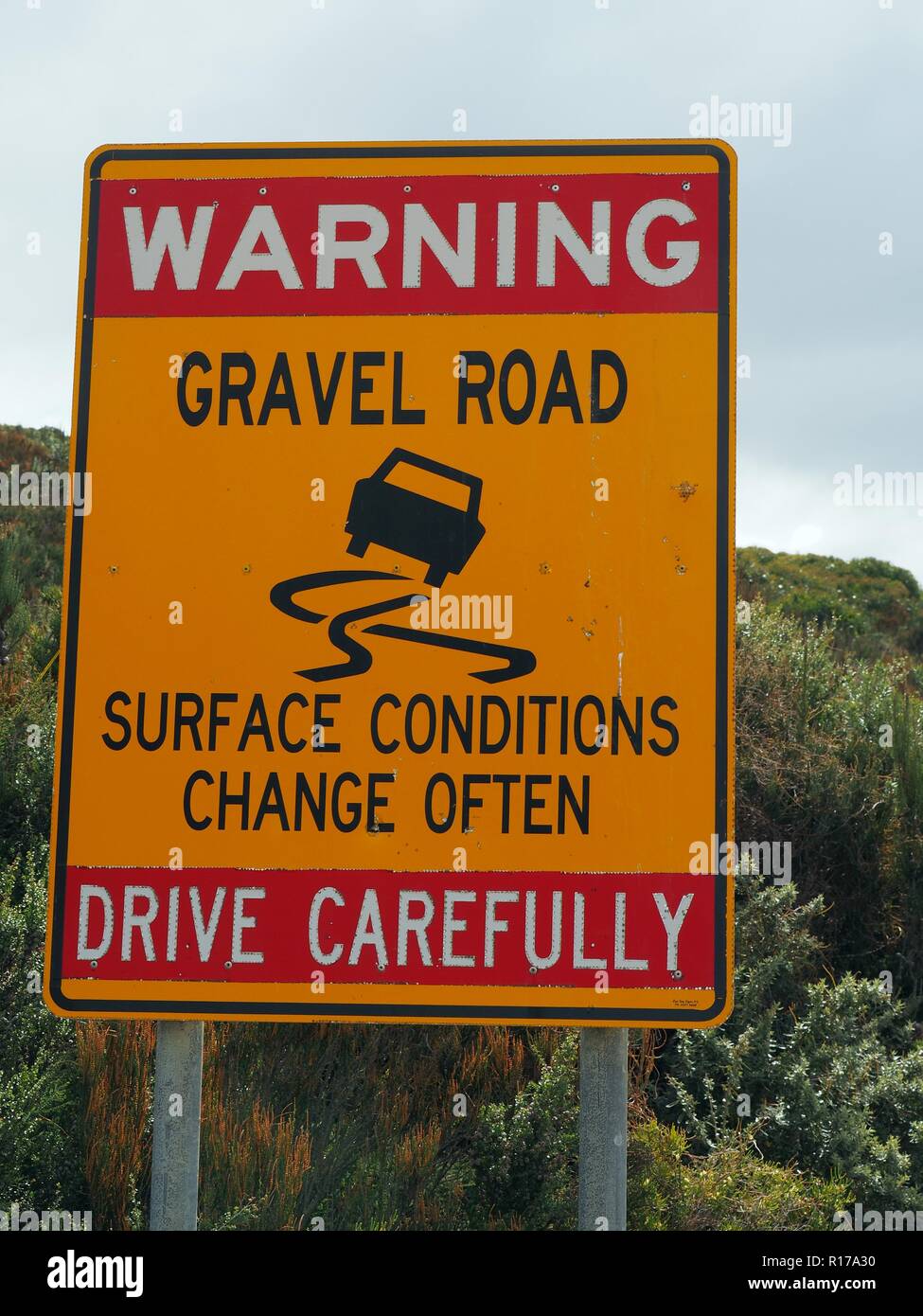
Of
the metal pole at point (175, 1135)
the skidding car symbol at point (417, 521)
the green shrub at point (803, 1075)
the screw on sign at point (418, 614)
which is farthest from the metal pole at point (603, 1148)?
the green shrub at point (803, 1075)

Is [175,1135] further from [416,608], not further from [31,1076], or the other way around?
[31,1076]

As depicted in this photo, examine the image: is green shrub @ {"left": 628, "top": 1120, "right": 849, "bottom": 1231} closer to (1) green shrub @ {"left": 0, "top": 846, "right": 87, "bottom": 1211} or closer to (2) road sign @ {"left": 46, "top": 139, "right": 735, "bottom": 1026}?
(1) green shrub @ {"left": 0, "top": 846, "right": 87, "bottom": 1211}

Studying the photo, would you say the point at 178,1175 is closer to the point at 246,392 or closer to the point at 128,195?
the point at 246,392

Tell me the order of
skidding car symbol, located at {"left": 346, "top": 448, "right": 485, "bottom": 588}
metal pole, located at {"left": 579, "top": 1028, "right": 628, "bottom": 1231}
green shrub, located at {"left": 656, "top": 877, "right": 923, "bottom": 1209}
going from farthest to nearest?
green shrub, located at {"left": 656, "top": 877, "right": 923, "bottom": 1209}
skidding car symbol, located at {"left": 346, "top": 448, "right": 485, "bottom": 588}
metal pole, located at {"left": 579, "top": 1028, "right": 628, "bottom": 1231}

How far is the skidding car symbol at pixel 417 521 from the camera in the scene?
7.93ft

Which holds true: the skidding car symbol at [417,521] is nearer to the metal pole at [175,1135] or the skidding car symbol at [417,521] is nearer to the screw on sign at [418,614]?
the screw on sign at [418,614]

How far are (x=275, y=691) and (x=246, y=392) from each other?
63 cm

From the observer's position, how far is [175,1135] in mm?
2344

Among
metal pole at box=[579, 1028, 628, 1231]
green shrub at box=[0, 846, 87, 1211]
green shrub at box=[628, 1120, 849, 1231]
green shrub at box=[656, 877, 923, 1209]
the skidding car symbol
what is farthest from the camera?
green shrub at box=[656, 877, 923, 1209]

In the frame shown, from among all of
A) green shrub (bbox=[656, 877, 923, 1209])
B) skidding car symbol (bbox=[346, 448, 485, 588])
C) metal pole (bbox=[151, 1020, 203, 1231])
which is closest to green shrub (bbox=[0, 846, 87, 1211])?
metal pole (bbox=[151, 1020, 203, 1231])

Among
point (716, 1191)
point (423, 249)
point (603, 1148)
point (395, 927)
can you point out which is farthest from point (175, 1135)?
point (716, 1191)

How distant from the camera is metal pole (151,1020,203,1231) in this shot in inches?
92.4

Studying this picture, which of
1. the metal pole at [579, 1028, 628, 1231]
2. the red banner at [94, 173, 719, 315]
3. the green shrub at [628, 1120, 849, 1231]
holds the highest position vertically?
the red banner at [94, 173, 719, 315]

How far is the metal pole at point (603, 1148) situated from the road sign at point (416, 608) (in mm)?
144
